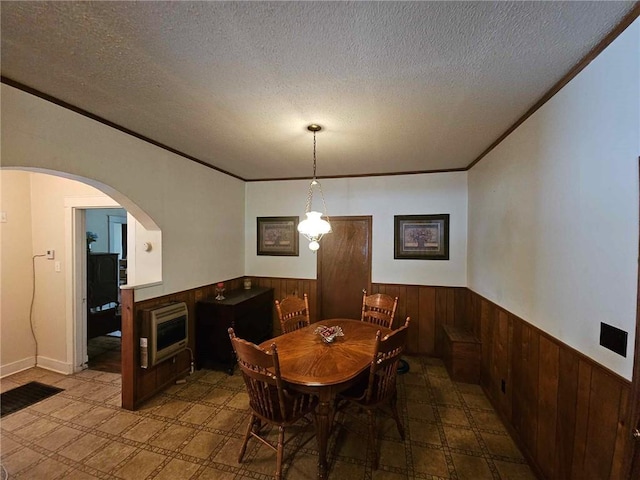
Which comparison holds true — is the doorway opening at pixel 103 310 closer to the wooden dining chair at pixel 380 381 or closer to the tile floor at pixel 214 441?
the tile floor at pixel 214 441

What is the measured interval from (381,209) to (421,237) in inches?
28.0

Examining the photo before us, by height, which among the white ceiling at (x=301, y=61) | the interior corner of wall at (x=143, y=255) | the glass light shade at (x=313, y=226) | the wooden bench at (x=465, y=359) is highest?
the white ceiling at (x=301, y=61)

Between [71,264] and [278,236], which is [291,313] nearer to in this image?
[278,236]

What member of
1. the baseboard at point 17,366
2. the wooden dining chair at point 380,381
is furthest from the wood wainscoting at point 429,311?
the baseboard at point 17,366

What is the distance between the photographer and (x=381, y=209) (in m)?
3.97

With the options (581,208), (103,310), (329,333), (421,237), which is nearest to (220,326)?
(329,333)

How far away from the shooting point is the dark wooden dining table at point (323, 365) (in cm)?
170

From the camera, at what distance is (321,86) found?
1.72 m

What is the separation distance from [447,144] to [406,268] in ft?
5.94

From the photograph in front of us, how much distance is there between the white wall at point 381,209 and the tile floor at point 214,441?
1.55 meters

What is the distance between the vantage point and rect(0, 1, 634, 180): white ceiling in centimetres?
116

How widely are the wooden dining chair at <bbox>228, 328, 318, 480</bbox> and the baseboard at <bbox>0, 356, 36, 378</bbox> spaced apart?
334 cm

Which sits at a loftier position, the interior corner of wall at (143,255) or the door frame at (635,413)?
the interior corner of wall at (143,255)

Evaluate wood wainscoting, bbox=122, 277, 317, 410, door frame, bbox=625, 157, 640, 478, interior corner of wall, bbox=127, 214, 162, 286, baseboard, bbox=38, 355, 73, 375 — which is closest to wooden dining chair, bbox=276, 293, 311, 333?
wood wainscoting, bbox=122, 277, 317, 410
